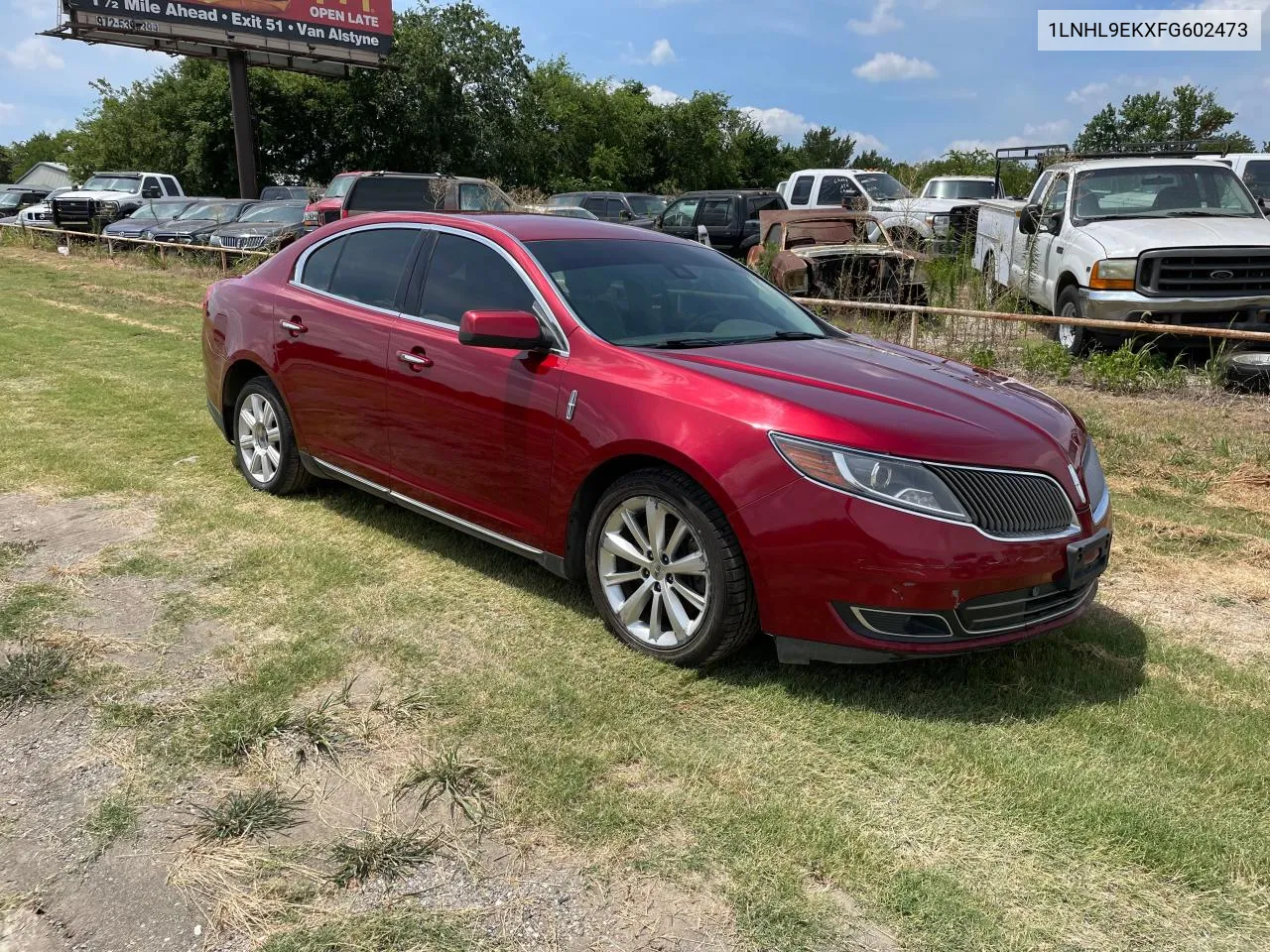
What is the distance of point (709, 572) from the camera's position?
3588mm

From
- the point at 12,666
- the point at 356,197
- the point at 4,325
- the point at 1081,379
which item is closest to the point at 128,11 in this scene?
the point at 356,197

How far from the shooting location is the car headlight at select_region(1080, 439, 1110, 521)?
3820mm

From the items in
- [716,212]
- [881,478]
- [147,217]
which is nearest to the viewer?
[881,478]

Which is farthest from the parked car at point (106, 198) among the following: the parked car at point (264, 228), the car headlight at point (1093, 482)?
the car headlight at point (1093, 482)

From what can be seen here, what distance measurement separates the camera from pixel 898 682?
3.71 meters

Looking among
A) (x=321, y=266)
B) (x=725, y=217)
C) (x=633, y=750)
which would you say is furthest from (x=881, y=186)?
(x=633, y=750)

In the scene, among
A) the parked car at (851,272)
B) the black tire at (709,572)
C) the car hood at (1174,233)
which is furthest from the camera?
the parked car at (851,272)

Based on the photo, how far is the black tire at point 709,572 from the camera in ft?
11.6

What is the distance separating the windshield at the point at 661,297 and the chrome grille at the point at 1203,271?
5658 millimetres

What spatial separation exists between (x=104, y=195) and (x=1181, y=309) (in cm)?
2704

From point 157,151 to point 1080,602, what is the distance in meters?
50.9

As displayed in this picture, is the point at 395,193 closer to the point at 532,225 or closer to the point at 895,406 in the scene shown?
the point at 532,225

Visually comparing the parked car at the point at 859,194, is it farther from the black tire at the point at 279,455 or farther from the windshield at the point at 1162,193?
the black tire at the point at 279,455

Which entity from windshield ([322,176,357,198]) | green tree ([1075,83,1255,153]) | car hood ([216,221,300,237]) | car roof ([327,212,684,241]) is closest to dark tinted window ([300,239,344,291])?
car roof ([327,212,684,241])
